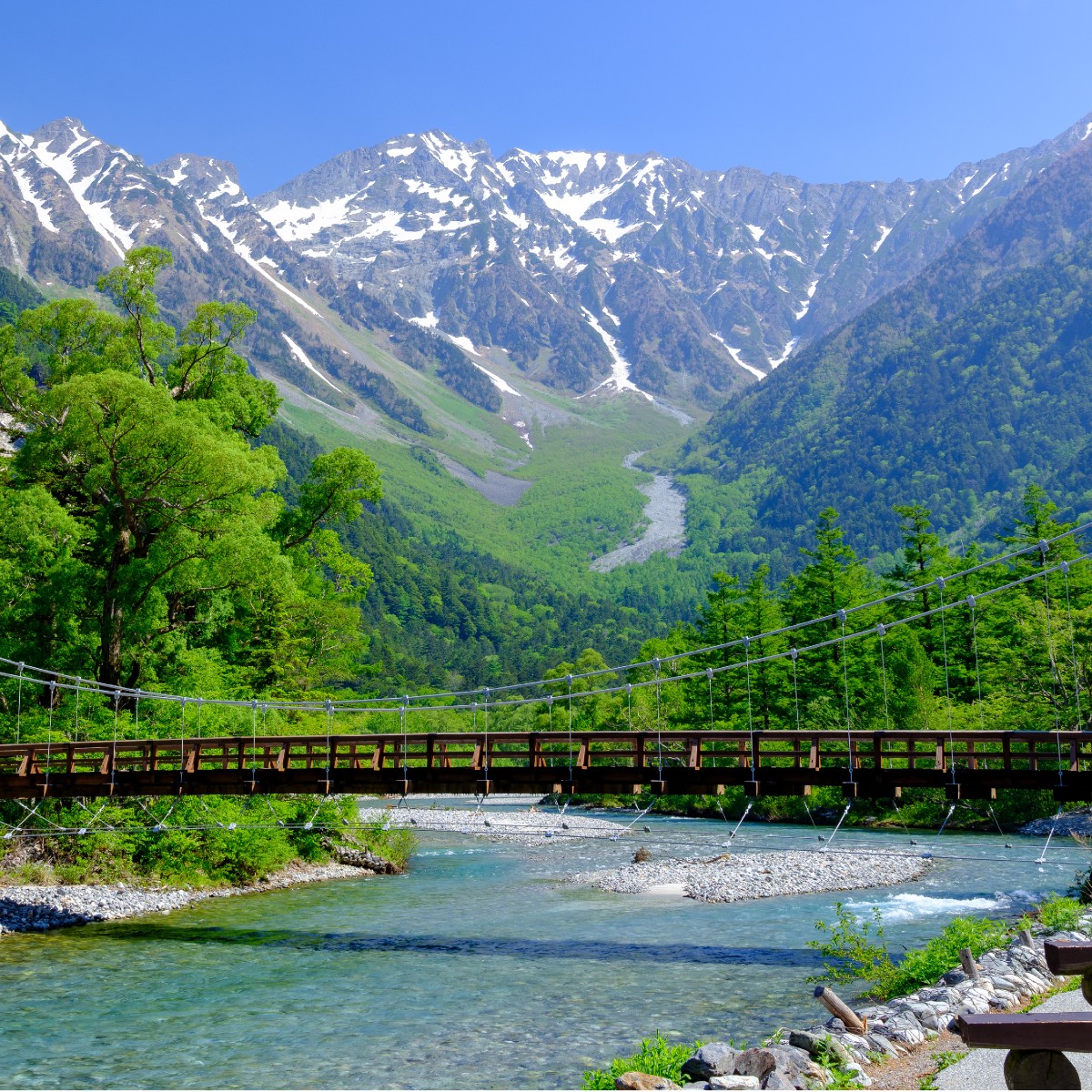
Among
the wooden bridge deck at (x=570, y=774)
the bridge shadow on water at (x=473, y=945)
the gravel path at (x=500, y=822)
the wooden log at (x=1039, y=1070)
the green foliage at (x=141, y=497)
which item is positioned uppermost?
the green foliage at (x=141, y=497)

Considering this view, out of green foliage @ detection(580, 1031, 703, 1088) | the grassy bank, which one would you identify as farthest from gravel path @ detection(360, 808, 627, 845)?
green foliage @ detection(580, 1031, 703, 1088)

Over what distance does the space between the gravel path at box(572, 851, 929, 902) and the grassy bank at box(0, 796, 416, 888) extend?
27.3 feet

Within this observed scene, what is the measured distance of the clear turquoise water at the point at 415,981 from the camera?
544 inches

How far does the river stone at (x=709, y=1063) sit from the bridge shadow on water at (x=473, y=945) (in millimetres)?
8394

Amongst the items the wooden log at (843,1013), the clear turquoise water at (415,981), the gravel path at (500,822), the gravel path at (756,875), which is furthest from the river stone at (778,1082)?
the gravel path at (500,822)

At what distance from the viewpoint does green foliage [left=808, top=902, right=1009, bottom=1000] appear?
15.8 metres

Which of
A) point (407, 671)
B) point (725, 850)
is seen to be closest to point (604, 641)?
point (407, 671)

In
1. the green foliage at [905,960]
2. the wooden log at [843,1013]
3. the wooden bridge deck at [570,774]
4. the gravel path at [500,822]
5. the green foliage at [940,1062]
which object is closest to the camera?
the green foliage at [940,1062]

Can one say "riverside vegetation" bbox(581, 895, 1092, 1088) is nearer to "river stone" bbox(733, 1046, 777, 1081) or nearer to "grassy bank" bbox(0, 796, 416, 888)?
"river stone" bbox(733, 1046, 777, 1081)

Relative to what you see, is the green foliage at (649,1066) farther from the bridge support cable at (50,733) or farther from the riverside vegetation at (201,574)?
the riverside vegetation at (201,574)

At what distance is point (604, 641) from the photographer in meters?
171

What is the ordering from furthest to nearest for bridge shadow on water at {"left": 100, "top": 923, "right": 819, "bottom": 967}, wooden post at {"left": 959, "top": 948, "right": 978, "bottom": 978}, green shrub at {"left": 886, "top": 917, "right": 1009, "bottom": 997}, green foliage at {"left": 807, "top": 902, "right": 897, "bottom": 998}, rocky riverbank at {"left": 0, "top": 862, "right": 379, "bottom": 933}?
rocky riverbank at {"left": 0, "top": 862, "right": 379, "bottom": 933}
bridge shadow on water at {"left": 100, "top": 923, "right": 819, "bottom": 967}
green foliage at {"left": 807, "top": 902, "right": 897, "bottom": 998}
green shrub at {"left": 886, "top": 917, "right": 1009, "bottom": 997}
wooden post at {"left": 959, "top": 948, "right": 978, "bottom": 978}

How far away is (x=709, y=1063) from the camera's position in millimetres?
10789

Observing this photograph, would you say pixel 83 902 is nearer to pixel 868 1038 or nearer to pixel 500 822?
pixel 868 1038
